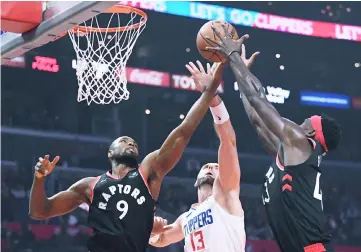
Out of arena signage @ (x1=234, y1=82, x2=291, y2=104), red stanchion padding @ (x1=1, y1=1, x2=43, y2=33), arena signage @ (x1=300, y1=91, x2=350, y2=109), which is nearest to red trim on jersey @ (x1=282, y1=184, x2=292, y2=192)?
red stanchion padding @ (x1=1, y1=1, x2=43, y2=33)

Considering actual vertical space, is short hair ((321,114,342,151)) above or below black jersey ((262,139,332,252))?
above

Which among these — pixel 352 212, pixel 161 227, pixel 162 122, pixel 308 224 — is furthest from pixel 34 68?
pixel 308 224

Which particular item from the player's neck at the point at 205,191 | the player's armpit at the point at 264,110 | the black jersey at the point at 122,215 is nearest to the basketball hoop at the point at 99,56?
the player's neck at the point at 205,191

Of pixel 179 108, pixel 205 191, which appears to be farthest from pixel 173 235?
pixel 179 108

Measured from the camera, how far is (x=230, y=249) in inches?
183

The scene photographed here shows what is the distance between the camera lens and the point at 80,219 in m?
12.9

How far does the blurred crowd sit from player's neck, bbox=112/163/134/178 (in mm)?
7847

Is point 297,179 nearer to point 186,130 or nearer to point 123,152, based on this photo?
point 186,130

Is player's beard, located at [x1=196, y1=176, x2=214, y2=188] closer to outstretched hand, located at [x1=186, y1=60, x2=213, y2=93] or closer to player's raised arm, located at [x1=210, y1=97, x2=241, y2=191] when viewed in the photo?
player's raised arm, located at [x1=210, y1=97, x2=241, y2=191]

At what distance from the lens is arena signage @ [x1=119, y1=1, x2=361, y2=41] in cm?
1459

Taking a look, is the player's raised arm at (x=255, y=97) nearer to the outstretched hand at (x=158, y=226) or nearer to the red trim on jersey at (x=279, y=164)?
the red trim on jersey at (x=279, y=164)

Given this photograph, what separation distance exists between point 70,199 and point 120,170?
0.40 m

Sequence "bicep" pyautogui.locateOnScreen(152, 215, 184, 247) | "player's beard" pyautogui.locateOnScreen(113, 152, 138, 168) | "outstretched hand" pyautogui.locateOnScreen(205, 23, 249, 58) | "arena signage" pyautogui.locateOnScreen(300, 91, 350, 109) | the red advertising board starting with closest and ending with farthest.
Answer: "outstretched hand" pyautogui.locateOnScreen(205, 23, 249, 58)
"player's beard" pyautogui.locateOnScreen(113, 152, 138, 168)
"bicep" pyautogui.locateOnScreen(152, 215, 184, 247)
the red advertising board
"arena signage" pyautogui.locateOnScreen(300, 91, 350, 109)

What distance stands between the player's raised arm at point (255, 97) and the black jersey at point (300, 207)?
0.44ft
